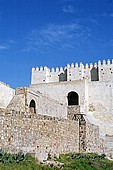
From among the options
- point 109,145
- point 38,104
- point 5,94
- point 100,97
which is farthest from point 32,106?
point 100,97

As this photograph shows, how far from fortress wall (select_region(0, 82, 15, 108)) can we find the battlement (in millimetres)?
13080

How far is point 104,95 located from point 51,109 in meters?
9.49

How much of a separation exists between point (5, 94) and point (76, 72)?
14256 millimetres

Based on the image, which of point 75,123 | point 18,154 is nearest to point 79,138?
point 75,123

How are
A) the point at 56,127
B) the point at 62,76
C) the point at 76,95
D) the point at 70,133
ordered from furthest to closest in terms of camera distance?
the point at 62,76 < the point at 76,95 < the point at 70,133 < the point at 56,127

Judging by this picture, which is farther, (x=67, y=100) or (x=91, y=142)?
(x=67, y=100)

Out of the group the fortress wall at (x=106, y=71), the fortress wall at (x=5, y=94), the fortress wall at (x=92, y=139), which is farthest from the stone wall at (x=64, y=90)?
the fortress wall at (x=92, y=139)

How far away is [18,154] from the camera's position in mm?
10562

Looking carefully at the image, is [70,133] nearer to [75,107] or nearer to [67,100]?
[75,107]

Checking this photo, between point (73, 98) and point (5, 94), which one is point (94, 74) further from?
point (5, 94)

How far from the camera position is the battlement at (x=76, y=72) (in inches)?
1352

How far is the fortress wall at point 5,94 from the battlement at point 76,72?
13.1m

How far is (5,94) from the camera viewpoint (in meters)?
23.1

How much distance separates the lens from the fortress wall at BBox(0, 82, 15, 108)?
892 inches
